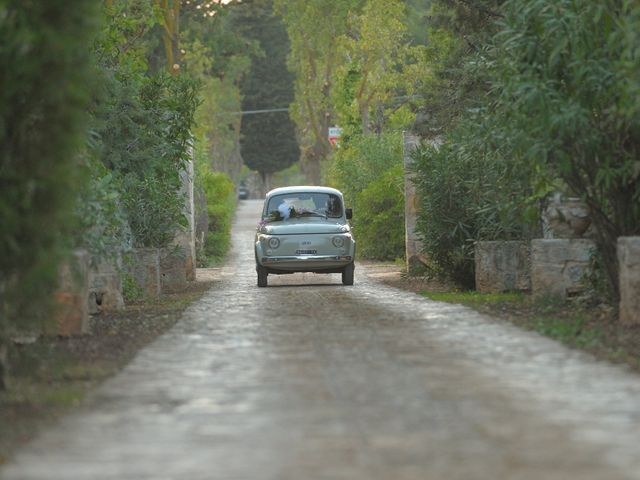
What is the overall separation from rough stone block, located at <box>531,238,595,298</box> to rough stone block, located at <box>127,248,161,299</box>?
6537 mm

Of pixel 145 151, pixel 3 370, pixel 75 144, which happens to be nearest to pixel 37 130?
pixel 75 144

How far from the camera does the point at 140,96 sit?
981 inches

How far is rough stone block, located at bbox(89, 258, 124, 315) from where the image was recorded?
1767 cm

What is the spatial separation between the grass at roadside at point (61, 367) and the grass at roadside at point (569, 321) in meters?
3.60

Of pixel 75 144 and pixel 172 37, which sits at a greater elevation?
pixel 172 37

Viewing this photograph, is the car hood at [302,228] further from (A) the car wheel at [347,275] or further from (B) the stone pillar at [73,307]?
(B) the stone pillar at [73,307]

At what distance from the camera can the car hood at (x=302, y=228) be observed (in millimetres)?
25719

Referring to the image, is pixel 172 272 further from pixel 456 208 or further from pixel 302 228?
pixel 456 208

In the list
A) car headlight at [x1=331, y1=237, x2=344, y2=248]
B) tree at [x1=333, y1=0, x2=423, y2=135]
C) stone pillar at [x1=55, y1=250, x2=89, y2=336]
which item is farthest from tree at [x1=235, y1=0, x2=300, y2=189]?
stone pillar at [x1=55, y1=250, x2=89, y2=336]

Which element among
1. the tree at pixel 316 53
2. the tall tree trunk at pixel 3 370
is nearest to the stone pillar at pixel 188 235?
the tall tree trunk at pixel 3 370

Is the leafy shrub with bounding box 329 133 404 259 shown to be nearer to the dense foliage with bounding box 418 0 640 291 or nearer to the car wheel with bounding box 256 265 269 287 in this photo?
the car wheel with bounding box 256 265 269 287

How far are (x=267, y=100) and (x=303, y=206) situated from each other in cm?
6847

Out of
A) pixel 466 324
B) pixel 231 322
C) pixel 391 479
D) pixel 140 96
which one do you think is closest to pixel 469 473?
pixel 391 479

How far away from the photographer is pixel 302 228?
84.6ft
